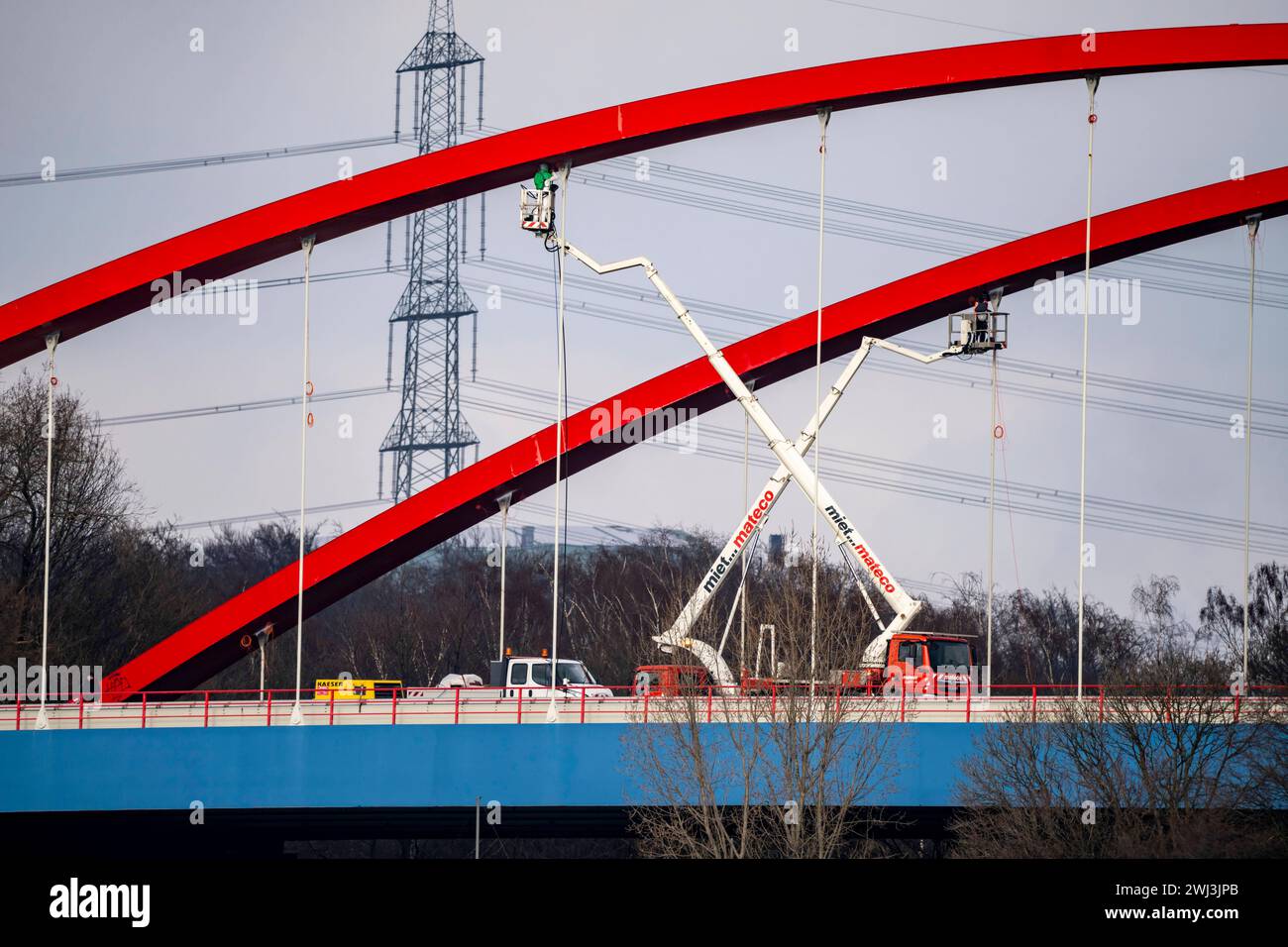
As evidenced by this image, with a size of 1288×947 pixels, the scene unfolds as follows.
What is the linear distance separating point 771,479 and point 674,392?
107 inches

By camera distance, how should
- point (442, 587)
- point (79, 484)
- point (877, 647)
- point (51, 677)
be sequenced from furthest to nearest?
point (442, 587)
point (79, 484)
point (51, 677)
point (877, 647)

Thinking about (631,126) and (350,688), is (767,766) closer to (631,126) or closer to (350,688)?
(350,688)

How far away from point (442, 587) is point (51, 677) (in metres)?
33.9

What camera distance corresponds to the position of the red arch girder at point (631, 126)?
1167 inches

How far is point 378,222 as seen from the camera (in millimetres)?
31000

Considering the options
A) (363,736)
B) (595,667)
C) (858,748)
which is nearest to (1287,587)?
(595,667)

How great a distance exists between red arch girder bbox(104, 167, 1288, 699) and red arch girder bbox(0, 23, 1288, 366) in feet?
9.80
